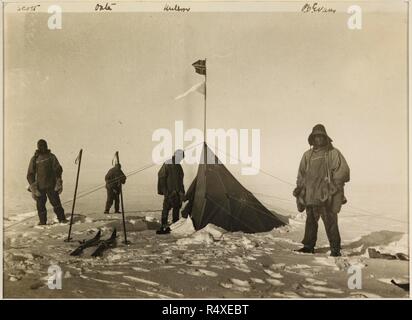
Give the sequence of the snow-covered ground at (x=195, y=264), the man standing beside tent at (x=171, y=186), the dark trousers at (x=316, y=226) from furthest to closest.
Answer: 1. the man standing beside tent at (x=171, y=186)
2. the dark trousers at (x=316, y=226)
3. the snow-covered ground at (x=195, y=264)

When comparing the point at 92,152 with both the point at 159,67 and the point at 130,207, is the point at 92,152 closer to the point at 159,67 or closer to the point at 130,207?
the point at 130,207

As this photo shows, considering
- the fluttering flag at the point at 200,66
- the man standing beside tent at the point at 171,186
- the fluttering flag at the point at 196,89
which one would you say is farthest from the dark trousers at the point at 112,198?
the fluttering flag at the point at 200,66

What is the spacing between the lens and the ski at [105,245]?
13.5ft

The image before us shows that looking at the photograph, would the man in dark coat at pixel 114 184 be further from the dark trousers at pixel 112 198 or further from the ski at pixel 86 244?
the ski at pixel 86 244

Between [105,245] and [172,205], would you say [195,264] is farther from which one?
[105,245]

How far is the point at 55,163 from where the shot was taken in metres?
4.27

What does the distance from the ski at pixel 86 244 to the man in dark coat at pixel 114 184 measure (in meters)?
0.26

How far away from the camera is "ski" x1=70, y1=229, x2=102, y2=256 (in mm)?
4105

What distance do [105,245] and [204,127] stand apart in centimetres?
153

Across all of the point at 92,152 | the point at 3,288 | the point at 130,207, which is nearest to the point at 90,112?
the point at 92,152

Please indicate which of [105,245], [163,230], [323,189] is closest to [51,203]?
[105,245]

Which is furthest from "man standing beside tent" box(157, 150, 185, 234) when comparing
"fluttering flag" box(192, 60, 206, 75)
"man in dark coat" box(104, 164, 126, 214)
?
"fluttering flag" box(192, 60, 206, 75)

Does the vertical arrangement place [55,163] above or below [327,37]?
below
